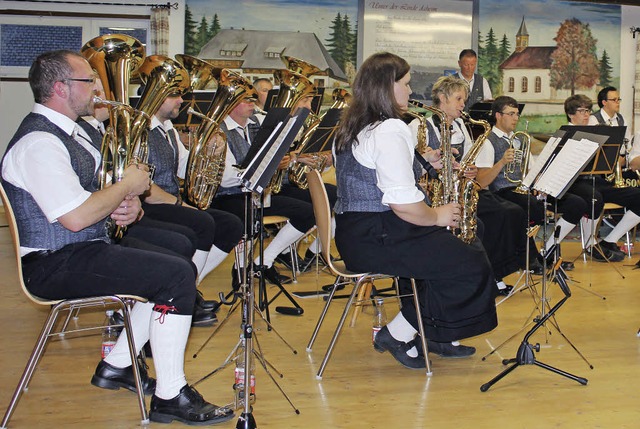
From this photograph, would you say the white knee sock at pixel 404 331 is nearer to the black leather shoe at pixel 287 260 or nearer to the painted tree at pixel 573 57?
the black leather shoe at pixel 287 260

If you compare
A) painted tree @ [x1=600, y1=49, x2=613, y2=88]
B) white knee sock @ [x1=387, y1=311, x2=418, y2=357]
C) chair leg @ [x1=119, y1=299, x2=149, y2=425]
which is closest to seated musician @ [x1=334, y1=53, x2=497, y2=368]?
white knee sock @ [x1=387, y1=311, x2=418, y2=357]

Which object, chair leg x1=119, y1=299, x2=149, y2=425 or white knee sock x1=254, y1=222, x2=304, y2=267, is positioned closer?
chair leg x1=119, y1=299, x2=149, y2=425

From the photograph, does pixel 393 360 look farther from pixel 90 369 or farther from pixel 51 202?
pixel 51 202

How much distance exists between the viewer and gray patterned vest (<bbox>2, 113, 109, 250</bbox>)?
3.00m

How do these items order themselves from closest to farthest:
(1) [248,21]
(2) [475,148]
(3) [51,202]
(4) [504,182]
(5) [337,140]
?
(3) [51,202] → (5) [337,140] → (2) [475,148] → (4) [504,182] → (1) [248,21]

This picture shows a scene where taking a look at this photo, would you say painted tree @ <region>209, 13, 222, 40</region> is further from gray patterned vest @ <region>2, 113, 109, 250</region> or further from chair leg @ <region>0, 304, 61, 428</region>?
chair leg @ <region>0, 304, 61, 428</region>

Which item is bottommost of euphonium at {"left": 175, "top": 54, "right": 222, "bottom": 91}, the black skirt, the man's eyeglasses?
the black skirt

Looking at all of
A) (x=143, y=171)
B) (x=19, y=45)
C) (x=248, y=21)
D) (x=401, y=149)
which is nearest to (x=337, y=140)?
(x=401, y=149)

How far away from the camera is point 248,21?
31.3 feet

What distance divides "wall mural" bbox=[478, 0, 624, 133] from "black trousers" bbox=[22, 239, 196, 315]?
792cm

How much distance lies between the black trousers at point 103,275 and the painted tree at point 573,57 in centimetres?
846

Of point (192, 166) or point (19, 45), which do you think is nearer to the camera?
point (192, 166)

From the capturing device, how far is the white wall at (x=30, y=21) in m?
9.46

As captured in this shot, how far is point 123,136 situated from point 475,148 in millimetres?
2660
